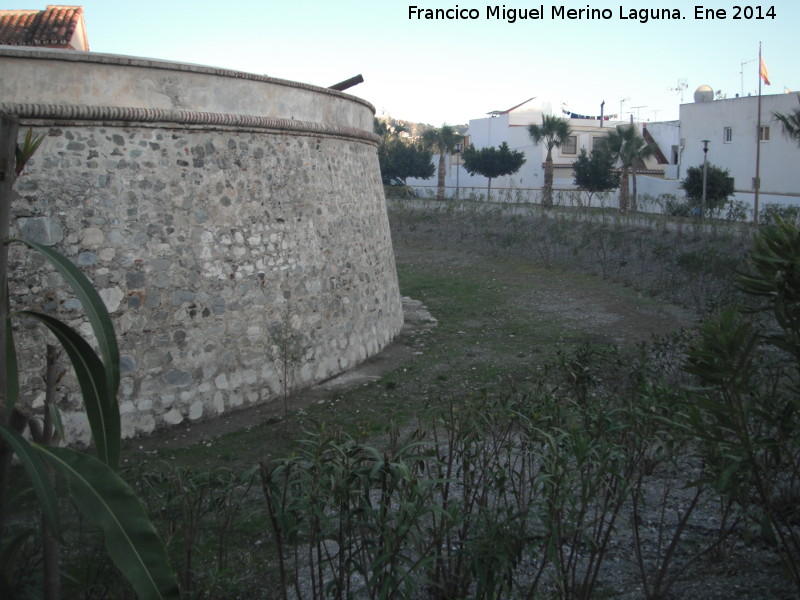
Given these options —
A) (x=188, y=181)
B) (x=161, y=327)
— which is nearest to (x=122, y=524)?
(x=161, y=327)

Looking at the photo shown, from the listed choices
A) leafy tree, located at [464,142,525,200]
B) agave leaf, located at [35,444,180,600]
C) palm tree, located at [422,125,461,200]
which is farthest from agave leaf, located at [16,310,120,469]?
leafy tree, located at [464,142,525,200]

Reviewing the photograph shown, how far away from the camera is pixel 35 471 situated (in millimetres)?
1832

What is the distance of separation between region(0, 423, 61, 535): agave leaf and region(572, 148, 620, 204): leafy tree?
32.3 meters

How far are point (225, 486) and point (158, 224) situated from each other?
12.8 feet

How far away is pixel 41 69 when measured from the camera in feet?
21.5

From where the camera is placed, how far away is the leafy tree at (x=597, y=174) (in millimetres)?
32500

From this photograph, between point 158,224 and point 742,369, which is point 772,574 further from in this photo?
point 158,224

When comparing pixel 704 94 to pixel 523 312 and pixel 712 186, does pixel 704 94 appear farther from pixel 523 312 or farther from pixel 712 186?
pixel 523 312

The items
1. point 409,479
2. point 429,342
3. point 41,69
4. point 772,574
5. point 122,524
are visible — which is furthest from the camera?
point 429,342

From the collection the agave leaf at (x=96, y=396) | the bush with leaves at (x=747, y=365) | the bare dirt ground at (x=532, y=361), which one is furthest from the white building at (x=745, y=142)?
the agave leaf at (x=96, y=396)

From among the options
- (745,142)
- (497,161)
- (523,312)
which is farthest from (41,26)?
(745,142)

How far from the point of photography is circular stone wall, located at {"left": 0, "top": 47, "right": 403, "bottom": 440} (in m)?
6.63

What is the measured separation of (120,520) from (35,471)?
0.24 meters

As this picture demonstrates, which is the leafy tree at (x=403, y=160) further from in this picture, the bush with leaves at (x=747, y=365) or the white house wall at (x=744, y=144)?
the bush with leaves at (x=747, y=365)
